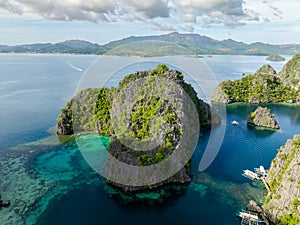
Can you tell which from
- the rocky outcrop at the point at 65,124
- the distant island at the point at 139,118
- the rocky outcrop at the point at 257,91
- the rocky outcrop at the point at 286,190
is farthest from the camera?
the rocky outcrop at the point at 257,91

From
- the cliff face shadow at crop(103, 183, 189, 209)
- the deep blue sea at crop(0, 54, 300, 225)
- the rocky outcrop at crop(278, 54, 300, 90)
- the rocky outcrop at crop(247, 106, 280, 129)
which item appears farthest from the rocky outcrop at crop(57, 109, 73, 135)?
the rocky outcrop at crop(278, 54, 300, 90)

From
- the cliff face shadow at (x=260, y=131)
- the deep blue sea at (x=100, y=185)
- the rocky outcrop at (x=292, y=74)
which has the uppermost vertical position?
the rocky outcrop at (x=292, y=74)

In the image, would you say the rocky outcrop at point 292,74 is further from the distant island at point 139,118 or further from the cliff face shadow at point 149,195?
the cliff face shadow at point 149,195

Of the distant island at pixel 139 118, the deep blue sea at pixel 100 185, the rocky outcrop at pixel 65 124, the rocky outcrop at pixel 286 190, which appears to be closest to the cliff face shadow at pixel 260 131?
the deep blue sea at pixel 100 185

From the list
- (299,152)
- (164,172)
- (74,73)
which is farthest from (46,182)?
(74,73)

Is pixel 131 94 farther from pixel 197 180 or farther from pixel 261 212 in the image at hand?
pixel 261 212

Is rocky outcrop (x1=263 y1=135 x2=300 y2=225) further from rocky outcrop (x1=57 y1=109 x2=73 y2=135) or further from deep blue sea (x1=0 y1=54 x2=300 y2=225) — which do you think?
rocky outcrop (x1=57 y1=109 x2=73 y2=135)

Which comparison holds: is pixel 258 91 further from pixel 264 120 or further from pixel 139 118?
pixel 139 118
